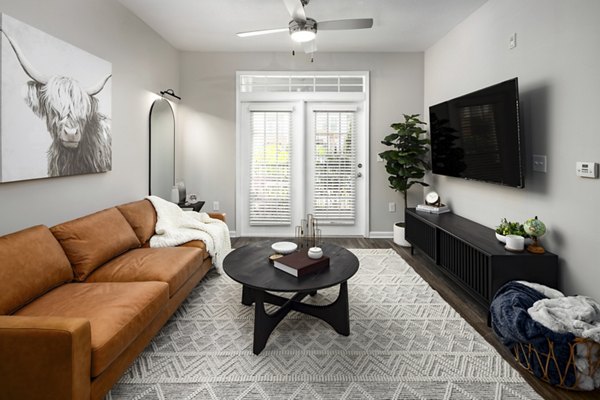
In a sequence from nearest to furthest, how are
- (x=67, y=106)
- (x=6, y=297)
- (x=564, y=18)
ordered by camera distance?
1. (x=6, y=297)
2. (x=564, y=18)
3. (x=67, y=106)

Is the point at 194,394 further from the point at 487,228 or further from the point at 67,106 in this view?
the point at 487,228

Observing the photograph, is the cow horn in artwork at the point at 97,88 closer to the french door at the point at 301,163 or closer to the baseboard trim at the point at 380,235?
the french door at the point at 301,163

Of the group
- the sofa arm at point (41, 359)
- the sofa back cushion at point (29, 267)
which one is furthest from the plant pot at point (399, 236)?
the sofa arm at point (41, 359)

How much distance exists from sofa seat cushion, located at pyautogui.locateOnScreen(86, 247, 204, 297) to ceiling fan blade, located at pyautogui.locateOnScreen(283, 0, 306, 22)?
2.19 meters

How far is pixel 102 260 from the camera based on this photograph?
2498mm

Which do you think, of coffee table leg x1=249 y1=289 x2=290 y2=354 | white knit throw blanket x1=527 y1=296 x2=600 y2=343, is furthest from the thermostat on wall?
coffee table leg x1=249 y1=289 x2=290 y2=354

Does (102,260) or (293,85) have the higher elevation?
(293,85)

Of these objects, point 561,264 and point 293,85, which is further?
point 293,85

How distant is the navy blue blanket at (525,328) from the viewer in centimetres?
180

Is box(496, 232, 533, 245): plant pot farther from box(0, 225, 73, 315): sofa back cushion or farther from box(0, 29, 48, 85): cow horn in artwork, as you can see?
box(0, 29, 48, 85): cow horn in artwork

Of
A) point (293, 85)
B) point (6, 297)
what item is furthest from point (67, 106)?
point (293, 85)

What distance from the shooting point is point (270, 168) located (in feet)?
16.9

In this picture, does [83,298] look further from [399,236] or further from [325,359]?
[399,236]

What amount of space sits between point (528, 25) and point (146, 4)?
352 centimetres
